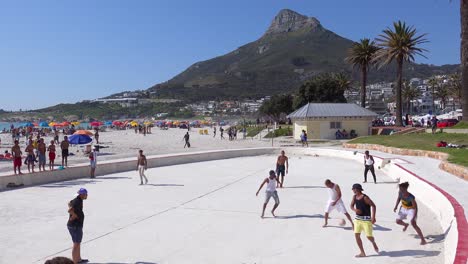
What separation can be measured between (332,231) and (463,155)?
12375 millimetres

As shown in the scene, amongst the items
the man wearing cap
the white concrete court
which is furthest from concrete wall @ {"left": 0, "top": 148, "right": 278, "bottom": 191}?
the man wearing cap

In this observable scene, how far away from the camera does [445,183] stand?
48.4ft

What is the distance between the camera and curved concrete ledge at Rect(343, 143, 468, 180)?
1603 cm

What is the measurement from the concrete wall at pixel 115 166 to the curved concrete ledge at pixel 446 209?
38.2ft

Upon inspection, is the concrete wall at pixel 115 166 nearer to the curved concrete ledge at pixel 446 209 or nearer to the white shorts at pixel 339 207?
the curved concrete ledge at pixel 446 209

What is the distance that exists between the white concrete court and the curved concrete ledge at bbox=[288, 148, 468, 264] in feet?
1.02

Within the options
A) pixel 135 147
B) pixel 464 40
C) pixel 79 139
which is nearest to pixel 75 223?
pixel 79 139

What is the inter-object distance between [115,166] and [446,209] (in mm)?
16966

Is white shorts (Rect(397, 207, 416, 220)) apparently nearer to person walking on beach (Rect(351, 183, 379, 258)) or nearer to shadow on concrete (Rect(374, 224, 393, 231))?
shadow on concrete (Rect(374, 224, 393, 231))

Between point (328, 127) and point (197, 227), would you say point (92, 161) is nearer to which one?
point (197, 227)

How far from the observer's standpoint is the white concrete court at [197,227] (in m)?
8.84

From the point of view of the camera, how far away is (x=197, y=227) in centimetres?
1120

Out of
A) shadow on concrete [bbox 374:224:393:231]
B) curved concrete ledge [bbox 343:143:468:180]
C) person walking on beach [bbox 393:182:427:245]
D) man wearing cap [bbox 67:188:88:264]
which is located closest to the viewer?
man wearing cap [bbox 67:188:88:264]

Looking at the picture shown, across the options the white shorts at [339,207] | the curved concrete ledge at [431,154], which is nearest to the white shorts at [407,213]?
the white shorts at [339,207]
